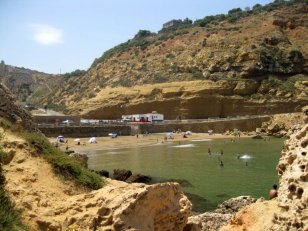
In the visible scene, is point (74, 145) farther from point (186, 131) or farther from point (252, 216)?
point (252, 216)

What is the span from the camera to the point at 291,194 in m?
7.00

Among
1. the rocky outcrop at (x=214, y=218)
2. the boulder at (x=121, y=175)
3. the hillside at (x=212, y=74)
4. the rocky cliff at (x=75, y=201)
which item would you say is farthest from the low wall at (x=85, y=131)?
the rocky cliff at (x=75, y=201)

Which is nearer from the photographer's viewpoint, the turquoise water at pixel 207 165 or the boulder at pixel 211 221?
the boulder at pixel 211 221

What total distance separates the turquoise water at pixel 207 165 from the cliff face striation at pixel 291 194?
1469cm

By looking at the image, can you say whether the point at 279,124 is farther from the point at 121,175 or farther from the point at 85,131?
the point at 121,175

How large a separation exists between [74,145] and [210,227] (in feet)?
146

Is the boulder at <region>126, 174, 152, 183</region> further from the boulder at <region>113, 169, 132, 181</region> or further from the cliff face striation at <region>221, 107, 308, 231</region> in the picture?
the cliff face striation at <region>221, 107, 308, 231</region>

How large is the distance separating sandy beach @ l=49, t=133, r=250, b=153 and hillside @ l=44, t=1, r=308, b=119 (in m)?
11.4

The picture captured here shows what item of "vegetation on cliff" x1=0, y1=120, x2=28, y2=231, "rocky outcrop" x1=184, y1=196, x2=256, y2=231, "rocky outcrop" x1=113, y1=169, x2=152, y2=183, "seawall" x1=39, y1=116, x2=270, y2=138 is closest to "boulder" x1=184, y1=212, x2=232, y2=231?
"rocky outcrop" x1=184, y1=196, x2=256, y2=231

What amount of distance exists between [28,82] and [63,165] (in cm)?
15548

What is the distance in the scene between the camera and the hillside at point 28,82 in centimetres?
13975

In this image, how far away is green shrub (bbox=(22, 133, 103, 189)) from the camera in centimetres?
1165

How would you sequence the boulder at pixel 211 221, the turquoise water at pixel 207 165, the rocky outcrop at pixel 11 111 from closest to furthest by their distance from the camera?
the rocky outcrop at pixel 11 111 → the boulder at pixel 211 221 → the turquoise water at pixel 207 165

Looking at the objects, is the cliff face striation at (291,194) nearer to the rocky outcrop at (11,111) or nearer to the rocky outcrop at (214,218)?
the rocky outcrop at (214,218)
